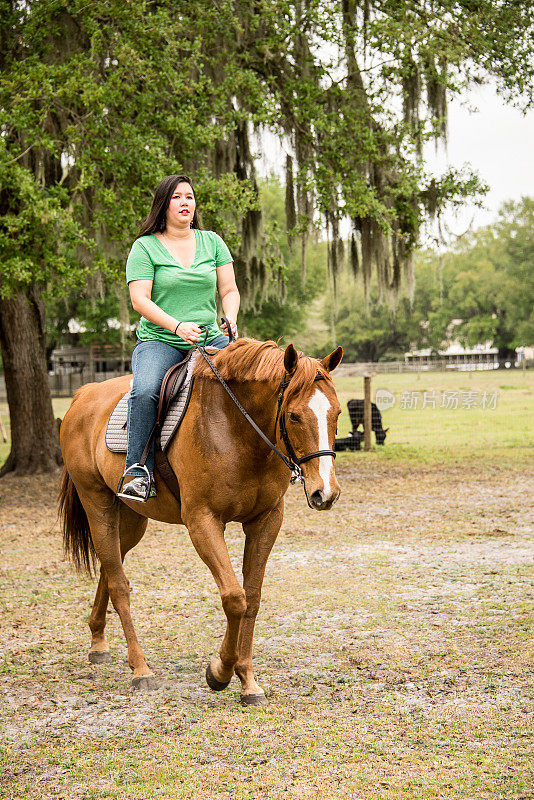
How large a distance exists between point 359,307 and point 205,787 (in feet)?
225

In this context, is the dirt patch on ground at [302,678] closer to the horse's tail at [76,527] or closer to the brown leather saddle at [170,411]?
the horse's tail at [76,527]

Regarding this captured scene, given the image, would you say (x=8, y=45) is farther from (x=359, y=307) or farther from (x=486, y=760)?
(x=359, y=307)

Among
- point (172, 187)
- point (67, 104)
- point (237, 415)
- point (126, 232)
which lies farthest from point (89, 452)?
point (67, 104)

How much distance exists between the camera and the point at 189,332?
12.8 feet

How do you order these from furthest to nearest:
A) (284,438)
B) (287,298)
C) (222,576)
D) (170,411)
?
1. (287,298)
2. (170,411)
3. (222,576)
4. (284,438)

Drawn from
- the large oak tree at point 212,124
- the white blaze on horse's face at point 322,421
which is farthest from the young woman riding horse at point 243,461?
the large oak tree at point 212,124

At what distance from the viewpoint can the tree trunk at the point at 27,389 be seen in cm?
1325

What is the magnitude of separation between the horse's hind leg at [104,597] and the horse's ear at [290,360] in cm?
179

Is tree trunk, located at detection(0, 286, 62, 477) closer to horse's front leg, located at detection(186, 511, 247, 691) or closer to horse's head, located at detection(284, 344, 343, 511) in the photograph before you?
horse's front leg, located at detection(186, 511, 247, 691)

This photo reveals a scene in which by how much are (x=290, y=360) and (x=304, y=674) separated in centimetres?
189

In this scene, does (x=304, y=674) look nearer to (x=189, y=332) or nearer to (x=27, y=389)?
(x=189, y=332)

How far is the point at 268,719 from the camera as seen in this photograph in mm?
3727

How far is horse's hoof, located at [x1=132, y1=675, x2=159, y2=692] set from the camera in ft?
13.8

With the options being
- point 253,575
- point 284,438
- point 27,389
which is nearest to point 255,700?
point 253,575
